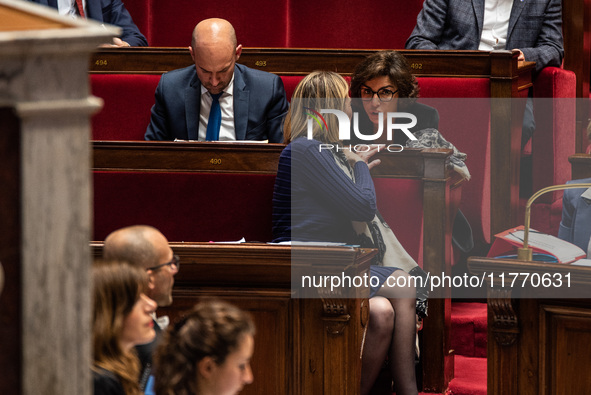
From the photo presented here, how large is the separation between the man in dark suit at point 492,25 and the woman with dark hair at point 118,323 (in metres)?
2.05

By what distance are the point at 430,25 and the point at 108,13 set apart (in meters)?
1.15

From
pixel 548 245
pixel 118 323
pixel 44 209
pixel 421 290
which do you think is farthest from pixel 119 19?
pixel 44 209

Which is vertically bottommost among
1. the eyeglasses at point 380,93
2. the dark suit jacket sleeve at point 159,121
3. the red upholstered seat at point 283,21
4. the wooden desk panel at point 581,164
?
the wooden desk panel at point 581,164

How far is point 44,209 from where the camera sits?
87cm

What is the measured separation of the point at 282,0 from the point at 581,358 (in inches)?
98.4

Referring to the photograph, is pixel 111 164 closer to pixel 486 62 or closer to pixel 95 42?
pixel 486 62

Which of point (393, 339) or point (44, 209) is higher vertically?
point (44, 209)

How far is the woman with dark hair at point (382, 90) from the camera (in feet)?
7.70

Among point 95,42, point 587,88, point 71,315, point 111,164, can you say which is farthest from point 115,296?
point 587,88

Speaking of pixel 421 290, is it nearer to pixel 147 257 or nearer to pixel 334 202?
pixel 334 202

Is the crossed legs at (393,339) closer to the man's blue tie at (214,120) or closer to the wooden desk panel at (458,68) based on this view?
the wooden desk panel at (458,68)

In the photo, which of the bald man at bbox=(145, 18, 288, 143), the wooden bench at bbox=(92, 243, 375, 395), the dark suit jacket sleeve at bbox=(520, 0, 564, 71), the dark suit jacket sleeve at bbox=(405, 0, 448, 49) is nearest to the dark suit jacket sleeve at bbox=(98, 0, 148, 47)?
the bald man at bbox=(145, 18, 288, 143)

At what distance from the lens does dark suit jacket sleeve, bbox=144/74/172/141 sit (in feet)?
8.72

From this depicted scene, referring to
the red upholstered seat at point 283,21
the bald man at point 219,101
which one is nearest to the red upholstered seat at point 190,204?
the bald man at point 219,101
